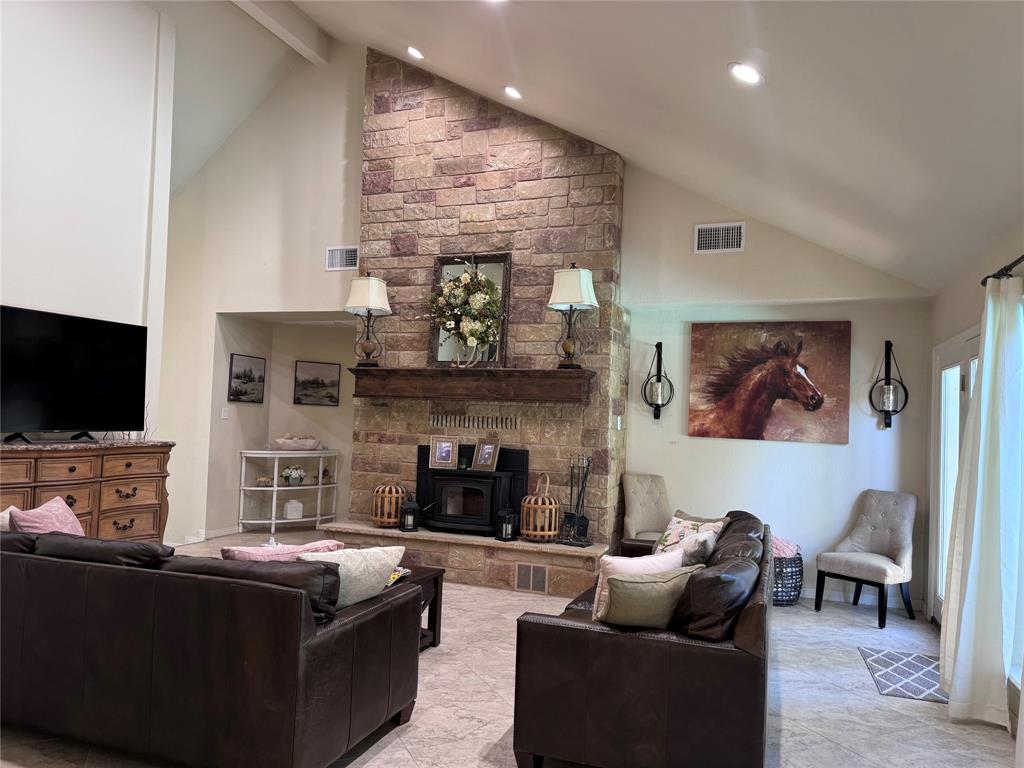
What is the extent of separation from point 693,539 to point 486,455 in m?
2.90

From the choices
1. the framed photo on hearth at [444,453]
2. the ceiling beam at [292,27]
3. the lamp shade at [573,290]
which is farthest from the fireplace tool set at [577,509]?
the ceiling beam at [292,27]

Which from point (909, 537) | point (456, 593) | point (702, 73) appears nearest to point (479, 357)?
point (456, 593)

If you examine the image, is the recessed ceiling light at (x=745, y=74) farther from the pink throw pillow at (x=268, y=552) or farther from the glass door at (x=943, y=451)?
the pink throw pillow at (x=268, y=552)

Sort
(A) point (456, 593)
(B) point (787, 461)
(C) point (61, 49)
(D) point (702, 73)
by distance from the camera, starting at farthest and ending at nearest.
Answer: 1. (B) point (787, 461)
2. (A) point (456, 593)
3. (C) point (61, 49)
4. (D) point (702, 73)

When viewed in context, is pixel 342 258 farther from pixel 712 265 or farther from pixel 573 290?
pixel 712 265

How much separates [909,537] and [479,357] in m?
3.56

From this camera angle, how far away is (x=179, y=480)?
7.16 metres

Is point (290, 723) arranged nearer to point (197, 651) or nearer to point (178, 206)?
point (197, 651)

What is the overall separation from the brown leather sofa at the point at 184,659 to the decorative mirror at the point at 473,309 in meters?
3.40

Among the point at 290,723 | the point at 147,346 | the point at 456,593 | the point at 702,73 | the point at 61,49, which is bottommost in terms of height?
the point at 456,593

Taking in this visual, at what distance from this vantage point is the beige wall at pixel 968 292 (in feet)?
11.6

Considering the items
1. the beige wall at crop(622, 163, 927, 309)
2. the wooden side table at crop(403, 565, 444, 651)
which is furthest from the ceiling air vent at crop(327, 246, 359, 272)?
the wooden side table at crop(403, 565, 444, 651)

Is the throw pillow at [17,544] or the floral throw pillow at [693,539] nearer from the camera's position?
the throw pillow at [17,544]

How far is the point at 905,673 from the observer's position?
13.1ft
